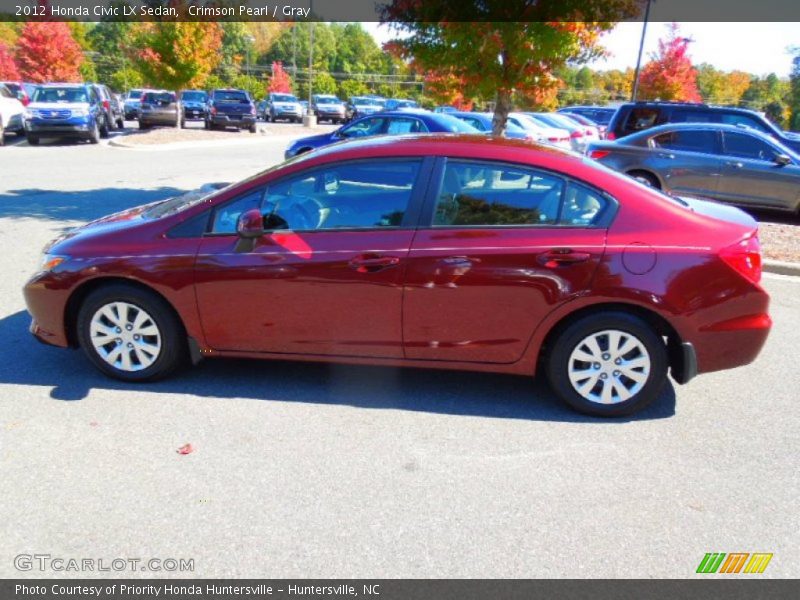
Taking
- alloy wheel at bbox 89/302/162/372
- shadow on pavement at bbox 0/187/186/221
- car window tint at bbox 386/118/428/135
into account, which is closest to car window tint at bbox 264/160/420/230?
alloy wheel at bbox 89/302/162/372

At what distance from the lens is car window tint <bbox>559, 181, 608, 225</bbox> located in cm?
398

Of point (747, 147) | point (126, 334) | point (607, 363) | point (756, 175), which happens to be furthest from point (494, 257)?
point (747, 147)

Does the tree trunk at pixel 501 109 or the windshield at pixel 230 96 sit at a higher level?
the tree trunk at pixel 501 109

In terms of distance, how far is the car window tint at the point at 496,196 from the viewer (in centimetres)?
404

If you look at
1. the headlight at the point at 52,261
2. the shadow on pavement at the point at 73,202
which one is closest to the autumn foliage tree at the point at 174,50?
the shadow on pavement at the point at 73,202

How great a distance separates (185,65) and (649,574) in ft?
74.6

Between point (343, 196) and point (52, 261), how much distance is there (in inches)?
77.1

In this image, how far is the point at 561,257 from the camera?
3.89 meters

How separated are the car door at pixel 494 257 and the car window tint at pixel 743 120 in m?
10.7

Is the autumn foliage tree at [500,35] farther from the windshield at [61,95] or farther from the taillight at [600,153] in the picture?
the windshield at [61,95]

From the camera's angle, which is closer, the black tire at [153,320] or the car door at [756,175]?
the black tire at [153,320]

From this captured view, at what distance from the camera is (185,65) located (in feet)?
72.3

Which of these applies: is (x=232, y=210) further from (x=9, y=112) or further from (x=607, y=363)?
(x=9, y=112)
